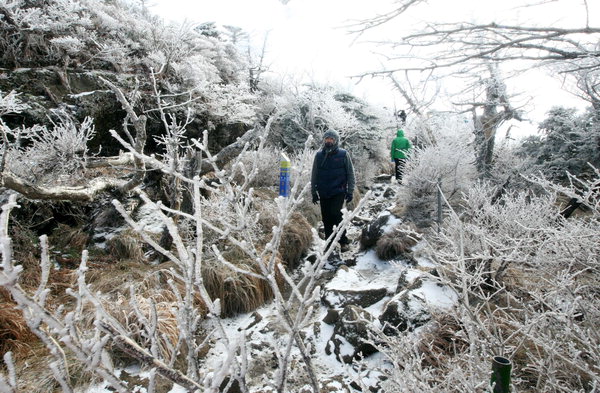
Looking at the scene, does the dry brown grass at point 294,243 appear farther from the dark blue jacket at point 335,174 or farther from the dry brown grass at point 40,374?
the dry brown grass at point 40,374

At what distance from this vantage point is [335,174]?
15.6 ft

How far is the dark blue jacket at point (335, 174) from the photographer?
4762 mm

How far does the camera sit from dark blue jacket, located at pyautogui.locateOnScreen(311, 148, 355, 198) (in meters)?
4.76

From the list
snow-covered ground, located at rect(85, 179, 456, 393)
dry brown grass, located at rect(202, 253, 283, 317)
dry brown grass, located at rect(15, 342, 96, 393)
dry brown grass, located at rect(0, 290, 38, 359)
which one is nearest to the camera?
dry brown grass, located at rect(15, 342, 96, 393)

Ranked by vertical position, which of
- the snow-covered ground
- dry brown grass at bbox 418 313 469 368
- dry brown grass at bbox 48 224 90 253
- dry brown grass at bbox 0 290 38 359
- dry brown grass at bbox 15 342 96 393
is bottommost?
the snow-covered ground

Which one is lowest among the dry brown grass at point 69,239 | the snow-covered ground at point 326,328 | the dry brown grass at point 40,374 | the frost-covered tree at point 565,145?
the snow-covered ground at point 326,328

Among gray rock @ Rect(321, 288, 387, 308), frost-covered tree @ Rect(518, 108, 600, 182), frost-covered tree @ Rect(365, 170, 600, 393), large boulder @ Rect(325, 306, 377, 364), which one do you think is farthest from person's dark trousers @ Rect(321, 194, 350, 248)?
frost-covered tree @ Rect(518, 108, 600, 182)

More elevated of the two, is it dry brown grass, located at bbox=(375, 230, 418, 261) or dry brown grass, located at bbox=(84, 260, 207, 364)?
dry brown grass, located at bbox=(84, 260, 207, 364)

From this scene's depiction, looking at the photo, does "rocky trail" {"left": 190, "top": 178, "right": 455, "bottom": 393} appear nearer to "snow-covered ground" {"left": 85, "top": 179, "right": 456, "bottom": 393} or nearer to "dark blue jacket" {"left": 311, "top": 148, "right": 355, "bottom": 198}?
"snow-covered ground" {"left": 85, "top": 179, "right": 456, "bottom": 393}

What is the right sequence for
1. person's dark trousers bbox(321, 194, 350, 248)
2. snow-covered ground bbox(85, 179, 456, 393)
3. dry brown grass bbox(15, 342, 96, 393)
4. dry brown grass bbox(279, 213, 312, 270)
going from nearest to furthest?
dry brown grass bbox(15, 342, 96, 393) → snow-covered ground bbox(85, 179, 456, 393) → person's dark trousers bbox(321, 194, 350, 248) → dry brown grass bbox(279, 213, 312, 270)

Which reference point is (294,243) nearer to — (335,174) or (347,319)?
(335,174)

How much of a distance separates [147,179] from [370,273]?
4.02m

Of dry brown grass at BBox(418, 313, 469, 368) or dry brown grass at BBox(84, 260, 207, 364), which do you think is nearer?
dry brown grass at BBox(418, 313, 469, 368)

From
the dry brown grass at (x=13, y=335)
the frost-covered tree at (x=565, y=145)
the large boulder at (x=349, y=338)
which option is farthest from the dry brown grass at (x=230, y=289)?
the frost-covered tree at (x=565, y=145)
